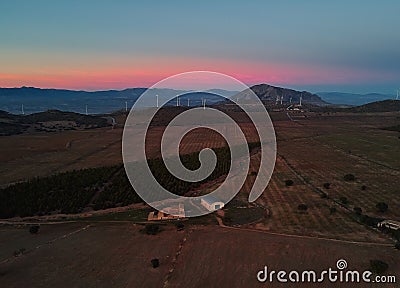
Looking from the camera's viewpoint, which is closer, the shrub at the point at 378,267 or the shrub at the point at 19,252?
the shrub at the point at 378,267

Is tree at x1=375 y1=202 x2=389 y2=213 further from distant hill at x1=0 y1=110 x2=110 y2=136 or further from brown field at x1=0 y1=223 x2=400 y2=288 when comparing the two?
distant hill at x1=0 y1=110 x2=110 y2=136

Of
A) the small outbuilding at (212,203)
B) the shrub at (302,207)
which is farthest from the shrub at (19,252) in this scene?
the shrub at (302,207)

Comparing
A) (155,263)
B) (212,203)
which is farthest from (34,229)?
(212,203)

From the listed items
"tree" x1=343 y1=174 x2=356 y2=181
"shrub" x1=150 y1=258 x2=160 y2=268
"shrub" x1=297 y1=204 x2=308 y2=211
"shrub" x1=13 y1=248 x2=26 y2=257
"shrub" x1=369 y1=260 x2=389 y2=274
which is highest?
"tree" x1=343 y1=174 x2=356 y2=181

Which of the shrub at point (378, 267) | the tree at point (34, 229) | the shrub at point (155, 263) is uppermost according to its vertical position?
the shrub at point (378, 267)

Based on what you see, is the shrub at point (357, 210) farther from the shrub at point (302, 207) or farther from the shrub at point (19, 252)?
the shrub at point (19, 252)

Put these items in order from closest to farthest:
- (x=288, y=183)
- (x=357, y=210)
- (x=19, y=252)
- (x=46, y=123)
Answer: (x=19, y=252), (x=357, y=210), (x=288, y=183), (x=46, y=123)

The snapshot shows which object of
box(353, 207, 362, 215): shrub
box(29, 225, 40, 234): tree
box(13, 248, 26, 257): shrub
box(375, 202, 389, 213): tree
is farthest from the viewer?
box(375, 202, 389, 213): tree

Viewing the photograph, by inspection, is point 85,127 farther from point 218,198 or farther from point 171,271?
point 171,271

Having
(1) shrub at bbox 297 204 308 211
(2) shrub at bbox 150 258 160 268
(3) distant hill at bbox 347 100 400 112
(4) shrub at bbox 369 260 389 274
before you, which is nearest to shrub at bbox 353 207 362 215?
(1) shrub at bbox 297 204 308 211

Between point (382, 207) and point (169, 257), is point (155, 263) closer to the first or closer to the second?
point (169, 257)
